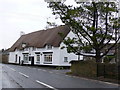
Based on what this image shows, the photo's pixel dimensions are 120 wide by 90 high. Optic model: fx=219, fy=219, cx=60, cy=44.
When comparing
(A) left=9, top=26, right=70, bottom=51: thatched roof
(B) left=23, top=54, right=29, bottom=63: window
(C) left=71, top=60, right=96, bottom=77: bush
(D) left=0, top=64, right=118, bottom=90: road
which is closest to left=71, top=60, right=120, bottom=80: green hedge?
(C) left=71, top=60, right=96, bottom=77: bush

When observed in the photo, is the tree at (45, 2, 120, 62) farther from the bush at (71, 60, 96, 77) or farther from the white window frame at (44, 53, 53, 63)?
the white window frame at (44, 53, 53, 63)

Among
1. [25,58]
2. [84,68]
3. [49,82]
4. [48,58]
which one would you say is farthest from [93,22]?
[25,58]

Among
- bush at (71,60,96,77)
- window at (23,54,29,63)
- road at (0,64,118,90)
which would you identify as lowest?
road at (0,64,118,90)

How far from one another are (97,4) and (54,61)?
22759 mm

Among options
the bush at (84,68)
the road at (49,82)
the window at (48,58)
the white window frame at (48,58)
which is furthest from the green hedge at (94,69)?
the window at (48,58)

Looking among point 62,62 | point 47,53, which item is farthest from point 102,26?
point 47,53

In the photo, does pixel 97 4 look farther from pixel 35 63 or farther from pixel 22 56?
pixel 22 56

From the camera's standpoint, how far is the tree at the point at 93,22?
22.3 m

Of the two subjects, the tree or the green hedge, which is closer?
the green hedge

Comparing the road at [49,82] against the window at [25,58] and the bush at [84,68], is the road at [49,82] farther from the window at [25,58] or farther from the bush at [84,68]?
the window at [25,58]

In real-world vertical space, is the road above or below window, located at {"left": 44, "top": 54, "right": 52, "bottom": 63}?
below

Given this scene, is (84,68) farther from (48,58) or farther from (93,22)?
(48,58)

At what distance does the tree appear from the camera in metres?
22.3

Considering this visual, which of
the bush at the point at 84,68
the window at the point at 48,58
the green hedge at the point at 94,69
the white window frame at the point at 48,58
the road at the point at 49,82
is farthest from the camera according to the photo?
the window at the point at 48,58
